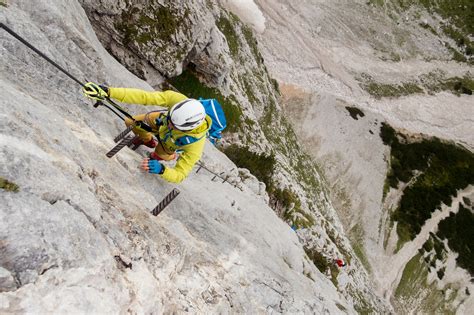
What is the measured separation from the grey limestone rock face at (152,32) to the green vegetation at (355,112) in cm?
5198

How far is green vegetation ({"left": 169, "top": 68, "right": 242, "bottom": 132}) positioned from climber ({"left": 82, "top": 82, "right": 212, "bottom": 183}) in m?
22.8

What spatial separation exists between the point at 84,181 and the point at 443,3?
121062 mm

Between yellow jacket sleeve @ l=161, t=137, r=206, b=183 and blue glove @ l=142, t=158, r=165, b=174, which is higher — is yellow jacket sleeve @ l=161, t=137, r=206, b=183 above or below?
above

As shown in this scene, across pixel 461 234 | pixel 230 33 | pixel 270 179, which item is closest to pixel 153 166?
pixel 270 179

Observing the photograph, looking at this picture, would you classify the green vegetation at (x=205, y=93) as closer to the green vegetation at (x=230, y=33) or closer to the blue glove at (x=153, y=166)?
the green vegetation at (x=230, y=33)

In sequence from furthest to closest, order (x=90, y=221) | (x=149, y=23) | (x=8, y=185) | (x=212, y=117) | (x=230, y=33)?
(x=230, y=33) → (x=149, y=23) → (x=212, y=117) → (x=90, y=221) → (x=8, y=185)

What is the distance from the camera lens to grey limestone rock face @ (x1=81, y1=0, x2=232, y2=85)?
29.9 metres

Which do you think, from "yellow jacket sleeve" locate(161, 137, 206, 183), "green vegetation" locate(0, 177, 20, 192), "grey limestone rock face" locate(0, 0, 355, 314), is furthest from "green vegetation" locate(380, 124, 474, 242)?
"green vegetation" locate(0, 177, 20, 192)

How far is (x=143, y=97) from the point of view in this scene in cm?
1340

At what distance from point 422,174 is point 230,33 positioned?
59.2 metres

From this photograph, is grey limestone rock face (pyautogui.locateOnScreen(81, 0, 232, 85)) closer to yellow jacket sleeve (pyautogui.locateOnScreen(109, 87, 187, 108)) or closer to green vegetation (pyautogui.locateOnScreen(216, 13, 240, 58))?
green vegetation (pyautogui.locateOnScreen(216, 13, 240, 58))

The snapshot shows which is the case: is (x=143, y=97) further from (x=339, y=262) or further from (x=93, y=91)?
(x=339, y=262)

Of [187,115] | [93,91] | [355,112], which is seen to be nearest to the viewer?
[93,91]

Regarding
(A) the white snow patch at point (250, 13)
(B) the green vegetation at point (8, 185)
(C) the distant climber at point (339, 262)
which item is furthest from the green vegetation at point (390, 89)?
(B) the green vegetation at point (8, 185)
